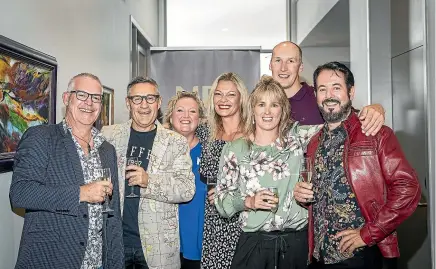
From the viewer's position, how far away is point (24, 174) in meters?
1.86

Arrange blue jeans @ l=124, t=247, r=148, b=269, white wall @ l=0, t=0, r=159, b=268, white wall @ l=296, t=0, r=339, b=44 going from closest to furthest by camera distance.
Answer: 1. white wall @ l=0, t=0, r=159, b=268
2. blue jeans @ l=124, t=247, r=148, b=269
3. white wall @ l=296, t=0, r=339, b=44

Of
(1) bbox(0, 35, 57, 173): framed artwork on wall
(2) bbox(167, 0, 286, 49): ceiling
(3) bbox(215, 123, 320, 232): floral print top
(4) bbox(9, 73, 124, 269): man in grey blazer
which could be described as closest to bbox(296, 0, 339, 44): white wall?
(2) bbox(167, 0, 286, 49): ceiling

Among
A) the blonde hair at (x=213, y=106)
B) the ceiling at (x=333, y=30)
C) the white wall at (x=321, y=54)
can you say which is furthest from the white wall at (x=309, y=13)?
the blonde hair at (x=213, y=106)

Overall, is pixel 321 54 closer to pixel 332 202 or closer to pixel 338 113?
pixel 338 113

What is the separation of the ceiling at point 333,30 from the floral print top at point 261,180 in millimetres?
2911

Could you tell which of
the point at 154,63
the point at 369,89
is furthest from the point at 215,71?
the point at 369,89

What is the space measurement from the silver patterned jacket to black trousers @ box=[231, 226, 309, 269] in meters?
0.44

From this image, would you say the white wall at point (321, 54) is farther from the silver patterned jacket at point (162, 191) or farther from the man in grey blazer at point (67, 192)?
the man in grey blazer at point (67, 192)

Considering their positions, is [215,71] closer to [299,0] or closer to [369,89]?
[299,0]

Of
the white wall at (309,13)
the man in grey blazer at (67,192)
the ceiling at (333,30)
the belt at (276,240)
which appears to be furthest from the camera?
the white wall at (309,13)

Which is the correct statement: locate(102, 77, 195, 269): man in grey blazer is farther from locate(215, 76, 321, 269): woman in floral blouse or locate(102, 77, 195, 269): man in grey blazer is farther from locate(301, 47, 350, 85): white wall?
locate(301, 47, 350, 85): white wall

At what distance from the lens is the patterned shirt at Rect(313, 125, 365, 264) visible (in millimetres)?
2037

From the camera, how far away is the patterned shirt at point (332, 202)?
2037 millimetres

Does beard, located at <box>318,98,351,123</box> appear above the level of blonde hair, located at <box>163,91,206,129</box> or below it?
Answer: below
